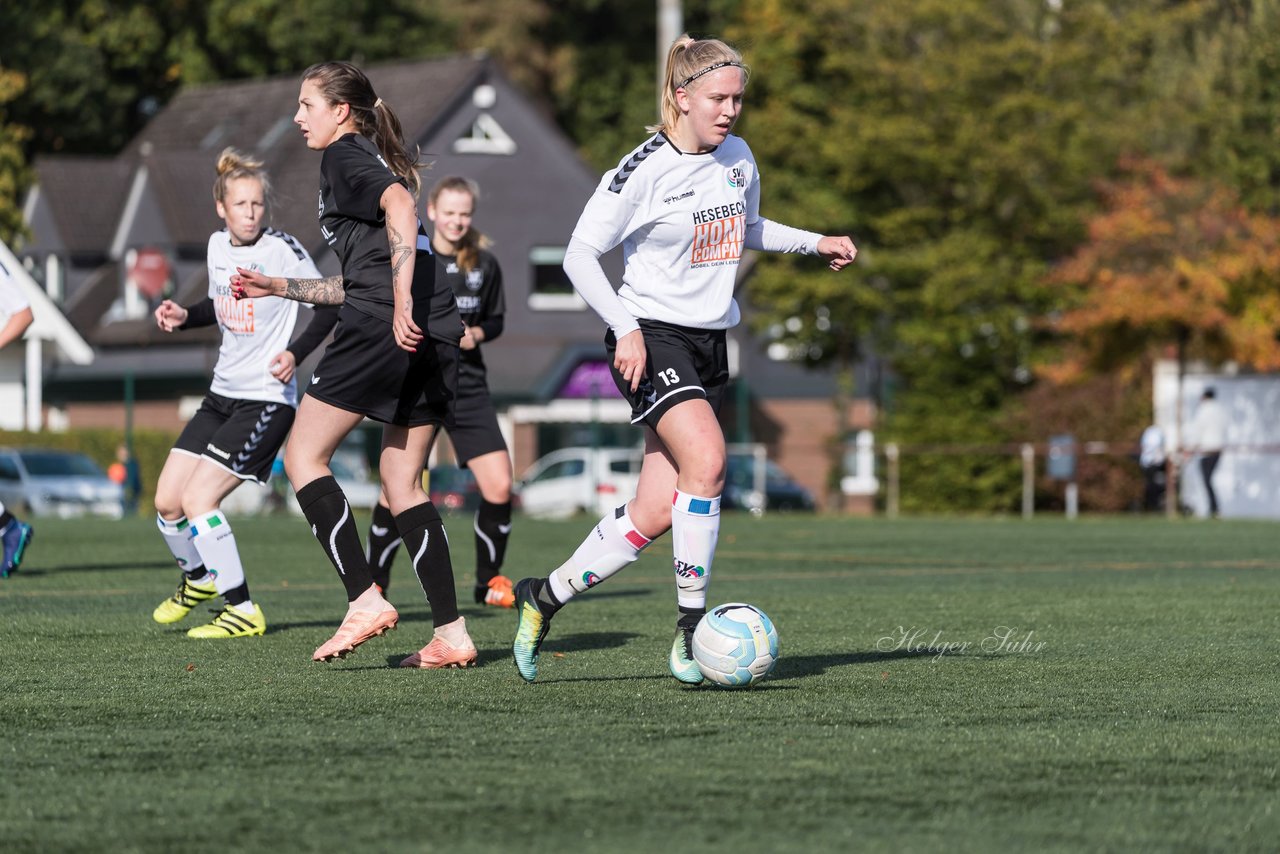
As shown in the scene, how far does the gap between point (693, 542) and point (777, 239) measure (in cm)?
124

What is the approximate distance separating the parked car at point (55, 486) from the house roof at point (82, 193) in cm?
1651

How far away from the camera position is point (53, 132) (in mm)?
52094

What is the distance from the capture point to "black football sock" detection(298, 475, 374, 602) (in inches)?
300

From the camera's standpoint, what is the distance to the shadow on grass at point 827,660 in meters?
7.42

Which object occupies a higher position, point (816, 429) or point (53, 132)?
point (53, 132)

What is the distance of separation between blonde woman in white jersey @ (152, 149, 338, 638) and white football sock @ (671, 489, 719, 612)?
104 inches

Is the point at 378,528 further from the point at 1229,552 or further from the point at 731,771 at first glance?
Answer: the point at 1229,552

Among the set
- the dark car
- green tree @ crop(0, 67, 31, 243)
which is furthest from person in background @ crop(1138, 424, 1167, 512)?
green tree @ crop(0, 67, 31, 243)

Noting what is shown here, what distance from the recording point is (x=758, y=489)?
1475 inches

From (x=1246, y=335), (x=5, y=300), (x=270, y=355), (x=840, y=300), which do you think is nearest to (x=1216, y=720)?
(x=270, y=355)

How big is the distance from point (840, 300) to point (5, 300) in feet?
99.4

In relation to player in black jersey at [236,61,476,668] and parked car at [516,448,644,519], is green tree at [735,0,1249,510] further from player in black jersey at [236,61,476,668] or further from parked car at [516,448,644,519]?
player in black jersey at [236,61,476,668]

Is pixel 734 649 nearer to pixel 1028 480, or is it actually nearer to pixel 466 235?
pixel 466 235

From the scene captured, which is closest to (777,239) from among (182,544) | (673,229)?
(673,229)
